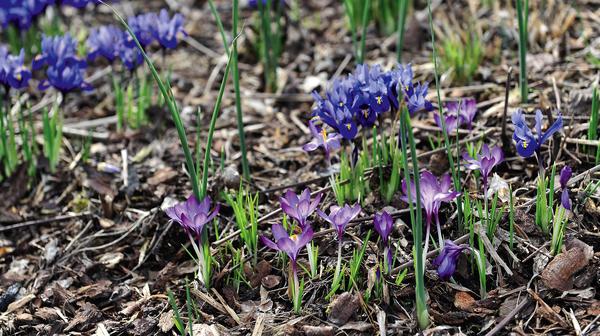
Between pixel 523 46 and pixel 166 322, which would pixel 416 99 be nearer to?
pixel 523 46

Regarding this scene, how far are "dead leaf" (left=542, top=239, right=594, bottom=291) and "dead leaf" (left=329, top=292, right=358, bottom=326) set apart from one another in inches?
24.7

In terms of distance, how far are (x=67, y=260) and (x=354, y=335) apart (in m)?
1.34

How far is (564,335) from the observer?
2201mm

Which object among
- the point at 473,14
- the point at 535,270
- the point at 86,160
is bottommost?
the point at 535,270

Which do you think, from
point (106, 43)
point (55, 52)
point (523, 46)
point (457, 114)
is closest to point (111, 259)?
point (55, 52)

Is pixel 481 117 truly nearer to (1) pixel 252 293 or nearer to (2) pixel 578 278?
(2) pixel 578 278

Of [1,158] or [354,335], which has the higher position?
[1,158]

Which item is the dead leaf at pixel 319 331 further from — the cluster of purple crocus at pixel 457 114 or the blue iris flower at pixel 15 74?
the blue iris flower at pixel 15 74

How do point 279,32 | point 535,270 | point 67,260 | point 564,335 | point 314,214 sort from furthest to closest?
point 279,32 → point 67,260 → point 314,214 → point 535,270 → point 564,335

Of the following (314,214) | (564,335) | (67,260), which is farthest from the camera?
(67,260)

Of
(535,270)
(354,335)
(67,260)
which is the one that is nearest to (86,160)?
(67,260)

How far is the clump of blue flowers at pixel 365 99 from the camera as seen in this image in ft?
8.34

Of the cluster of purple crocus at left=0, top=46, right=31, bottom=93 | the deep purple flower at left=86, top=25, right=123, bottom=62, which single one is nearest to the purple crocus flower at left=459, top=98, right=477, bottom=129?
the deep purple flower at left=86, top=25, right=123, bottom=62

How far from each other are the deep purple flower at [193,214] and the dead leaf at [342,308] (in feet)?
1.66
